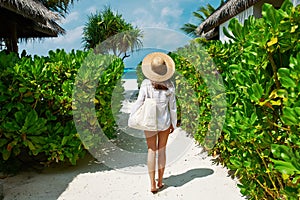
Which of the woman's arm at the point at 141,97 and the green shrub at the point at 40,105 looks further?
the green shrub at the point at 40,105

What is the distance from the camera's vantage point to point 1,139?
117 inches

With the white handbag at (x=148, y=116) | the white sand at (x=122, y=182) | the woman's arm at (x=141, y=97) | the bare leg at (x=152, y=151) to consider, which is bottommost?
the white sand at (x=122, y=182)

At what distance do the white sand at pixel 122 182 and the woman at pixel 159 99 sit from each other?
0.29 meters

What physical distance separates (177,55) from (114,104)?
1.82 metres

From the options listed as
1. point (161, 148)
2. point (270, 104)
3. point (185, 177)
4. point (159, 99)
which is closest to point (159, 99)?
point (159, 99)

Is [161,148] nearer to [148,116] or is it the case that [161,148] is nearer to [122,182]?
[148,116]

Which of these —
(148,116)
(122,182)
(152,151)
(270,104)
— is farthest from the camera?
(122,182)

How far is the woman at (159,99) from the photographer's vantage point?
2752 millimetres

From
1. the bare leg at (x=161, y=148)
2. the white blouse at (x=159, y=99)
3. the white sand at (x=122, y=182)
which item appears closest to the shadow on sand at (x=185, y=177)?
the white sand at (x=122, y=182)

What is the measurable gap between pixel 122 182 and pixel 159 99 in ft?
3.94

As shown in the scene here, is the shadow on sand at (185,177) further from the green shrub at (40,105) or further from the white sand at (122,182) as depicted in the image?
the green shrub at (40,105)

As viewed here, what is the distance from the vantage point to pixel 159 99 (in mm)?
2750

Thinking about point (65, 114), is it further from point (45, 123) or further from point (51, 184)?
point (51, 184)

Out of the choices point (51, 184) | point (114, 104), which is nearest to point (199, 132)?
point (114, 104)
